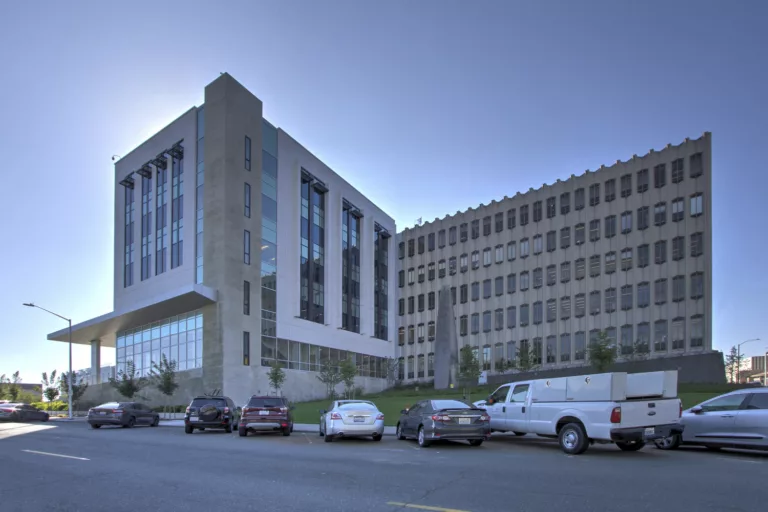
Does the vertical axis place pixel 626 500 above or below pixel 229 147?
below

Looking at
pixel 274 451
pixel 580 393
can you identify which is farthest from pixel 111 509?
pixel 580 393

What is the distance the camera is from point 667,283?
54.4 meters

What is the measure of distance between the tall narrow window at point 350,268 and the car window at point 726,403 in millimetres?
48833

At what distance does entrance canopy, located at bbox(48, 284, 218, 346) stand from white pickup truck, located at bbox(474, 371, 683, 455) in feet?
110

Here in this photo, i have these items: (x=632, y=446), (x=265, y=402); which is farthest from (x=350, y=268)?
(x=632, y=446)

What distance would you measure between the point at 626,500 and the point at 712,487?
209cm

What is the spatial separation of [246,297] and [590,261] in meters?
33.1

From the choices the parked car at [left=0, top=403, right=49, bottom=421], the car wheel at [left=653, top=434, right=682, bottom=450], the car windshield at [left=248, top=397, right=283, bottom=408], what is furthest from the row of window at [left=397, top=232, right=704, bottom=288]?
the parked car at [left=0, top=403, right=49, bottom=421]

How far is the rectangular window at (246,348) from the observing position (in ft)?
156

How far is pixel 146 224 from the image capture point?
57000mm

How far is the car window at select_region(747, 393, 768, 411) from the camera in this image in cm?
1409

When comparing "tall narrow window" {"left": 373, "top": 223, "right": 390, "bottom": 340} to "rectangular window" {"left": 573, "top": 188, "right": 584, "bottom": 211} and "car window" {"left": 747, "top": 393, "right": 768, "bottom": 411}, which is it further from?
"car window" {"left": 747, "top": 393, "right": 768, "bottom": 411}

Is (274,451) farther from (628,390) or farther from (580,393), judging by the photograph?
(628,390)

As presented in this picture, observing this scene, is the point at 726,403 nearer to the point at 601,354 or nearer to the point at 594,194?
the point at 601,354
